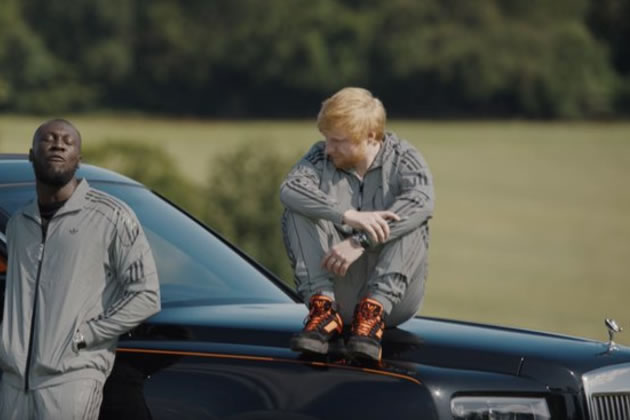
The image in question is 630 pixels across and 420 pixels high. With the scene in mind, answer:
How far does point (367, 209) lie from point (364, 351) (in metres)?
0.80

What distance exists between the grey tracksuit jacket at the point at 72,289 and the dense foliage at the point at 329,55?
63.8 metres

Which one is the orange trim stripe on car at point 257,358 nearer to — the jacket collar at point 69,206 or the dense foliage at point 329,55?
the jacket collar at point 69,206

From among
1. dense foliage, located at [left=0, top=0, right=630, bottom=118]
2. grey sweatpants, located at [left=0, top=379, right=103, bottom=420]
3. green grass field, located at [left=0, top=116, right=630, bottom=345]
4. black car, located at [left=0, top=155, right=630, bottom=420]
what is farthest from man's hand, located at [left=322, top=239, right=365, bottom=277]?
dense foliage, located at [left=0, top=0, right=630, bottom=118]

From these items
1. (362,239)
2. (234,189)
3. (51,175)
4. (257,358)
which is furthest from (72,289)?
(234,189)

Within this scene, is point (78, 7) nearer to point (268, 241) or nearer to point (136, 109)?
point (136, 109)

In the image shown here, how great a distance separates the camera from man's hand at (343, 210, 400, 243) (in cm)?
479

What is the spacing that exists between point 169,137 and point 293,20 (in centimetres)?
2187

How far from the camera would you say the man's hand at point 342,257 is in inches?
188

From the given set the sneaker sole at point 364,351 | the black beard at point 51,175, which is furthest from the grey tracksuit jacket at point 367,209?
the black beard at point 51,175

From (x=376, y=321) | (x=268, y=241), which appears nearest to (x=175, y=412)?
(x=376, y=321)

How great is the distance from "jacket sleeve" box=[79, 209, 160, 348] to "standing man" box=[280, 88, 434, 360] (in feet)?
1.70

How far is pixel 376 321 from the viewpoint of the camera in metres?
4.64

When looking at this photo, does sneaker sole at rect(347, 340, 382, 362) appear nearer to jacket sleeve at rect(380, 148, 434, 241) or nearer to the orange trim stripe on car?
the orange trim stripe on car

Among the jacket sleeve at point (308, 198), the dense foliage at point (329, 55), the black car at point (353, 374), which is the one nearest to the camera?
the black car at point (353, 374)
